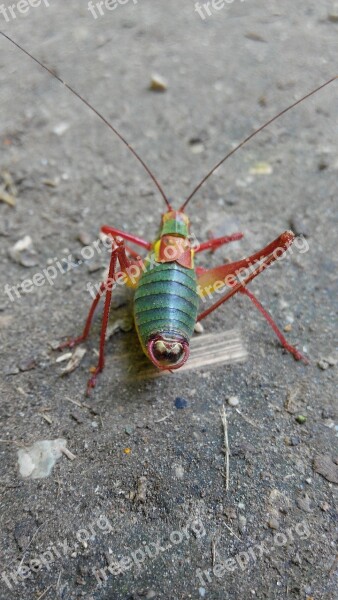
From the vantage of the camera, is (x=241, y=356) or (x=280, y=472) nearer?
(x=280, y=472)

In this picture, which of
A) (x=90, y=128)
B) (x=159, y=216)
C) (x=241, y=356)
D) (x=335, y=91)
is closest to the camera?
(x=241, y=356)

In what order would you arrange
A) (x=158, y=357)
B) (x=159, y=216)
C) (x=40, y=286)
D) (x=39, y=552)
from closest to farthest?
(x=39, y=552) < (x=158, y=357) < (x=40, y=286) < (x=159, y=216)

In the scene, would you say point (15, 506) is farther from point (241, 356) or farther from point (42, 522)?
point (241, 356)

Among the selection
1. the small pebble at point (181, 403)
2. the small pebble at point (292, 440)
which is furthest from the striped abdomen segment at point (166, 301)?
the small pebble at point (292, 440)

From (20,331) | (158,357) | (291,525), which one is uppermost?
(158,357)

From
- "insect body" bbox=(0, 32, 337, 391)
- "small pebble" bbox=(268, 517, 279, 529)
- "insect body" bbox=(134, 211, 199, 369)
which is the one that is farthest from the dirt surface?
"insect body" bbox=(134, 211, 199, 369)

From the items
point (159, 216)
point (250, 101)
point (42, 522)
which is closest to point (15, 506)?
point (42, 522)

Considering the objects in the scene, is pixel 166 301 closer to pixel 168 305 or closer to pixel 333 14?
pixel 168 305
